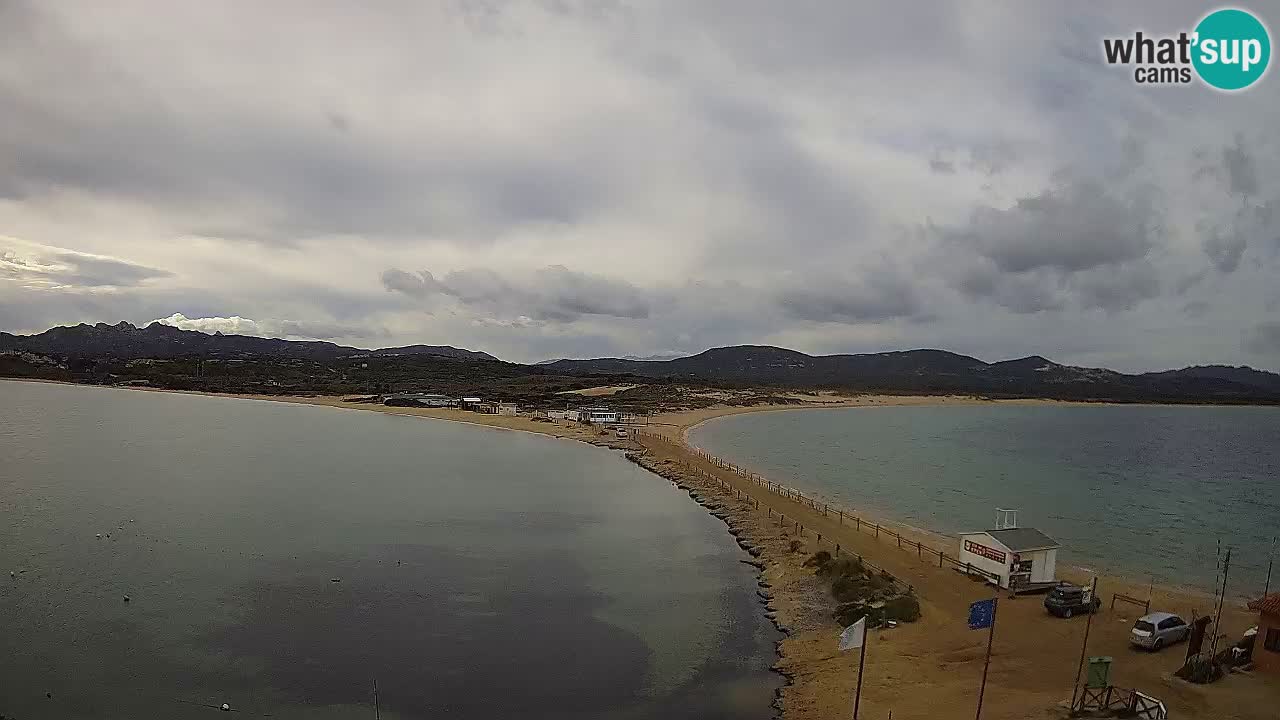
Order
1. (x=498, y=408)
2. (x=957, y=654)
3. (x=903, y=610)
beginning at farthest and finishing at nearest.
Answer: (x=498, y=408), (x=903, y=610), (x=957, y=654)

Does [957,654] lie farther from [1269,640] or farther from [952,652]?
[1269,640]

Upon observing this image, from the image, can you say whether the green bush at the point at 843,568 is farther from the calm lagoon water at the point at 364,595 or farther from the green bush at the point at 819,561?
the calm lagoon water at the point at 364,595

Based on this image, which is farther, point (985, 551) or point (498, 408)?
point (498, 408)

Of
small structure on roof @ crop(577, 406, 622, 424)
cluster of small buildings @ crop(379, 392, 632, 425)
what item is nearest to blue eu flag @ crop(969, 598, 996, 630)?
cluster of small buildings @ crop(379, 392, 632, 425)

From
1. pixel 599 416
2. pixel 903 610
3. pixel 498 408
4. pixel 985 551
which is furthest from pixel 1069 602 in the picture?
pixel 498 408

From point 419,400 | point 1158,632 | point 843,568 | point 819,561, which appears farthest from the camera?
point 419,400

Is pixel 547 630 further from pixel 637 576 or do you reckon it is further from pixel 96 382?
pixel 96 382
